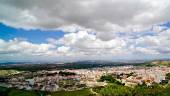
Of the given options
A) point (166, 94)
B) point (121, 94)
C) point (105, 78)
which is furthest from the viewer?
point (105, 78)

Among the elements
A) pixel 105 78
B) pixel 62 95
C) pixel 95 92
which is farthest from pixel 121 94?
pixel 105 78

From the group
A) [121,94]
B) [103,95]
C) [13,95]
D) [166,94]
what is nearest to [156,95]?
[166,94]

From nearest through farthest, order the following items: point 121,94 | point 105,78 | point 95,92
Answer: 1. point 121,94
2. point 95,92
3. point 105,78

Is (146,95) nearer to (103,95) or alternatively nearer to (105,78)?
(103,95)

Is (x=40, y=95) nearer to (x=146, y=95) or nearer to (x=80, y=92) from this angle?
(x=80, y=92)

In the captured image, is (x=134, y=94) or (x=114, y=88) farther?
(x=114, y=88)

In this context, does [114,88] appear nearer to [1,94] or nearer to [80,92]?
[80,92]

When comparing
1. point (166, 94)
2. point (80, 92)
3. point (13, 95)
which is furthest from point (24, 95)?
point (166, 94)

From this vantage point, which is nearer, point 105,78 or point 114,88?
point 114,88
